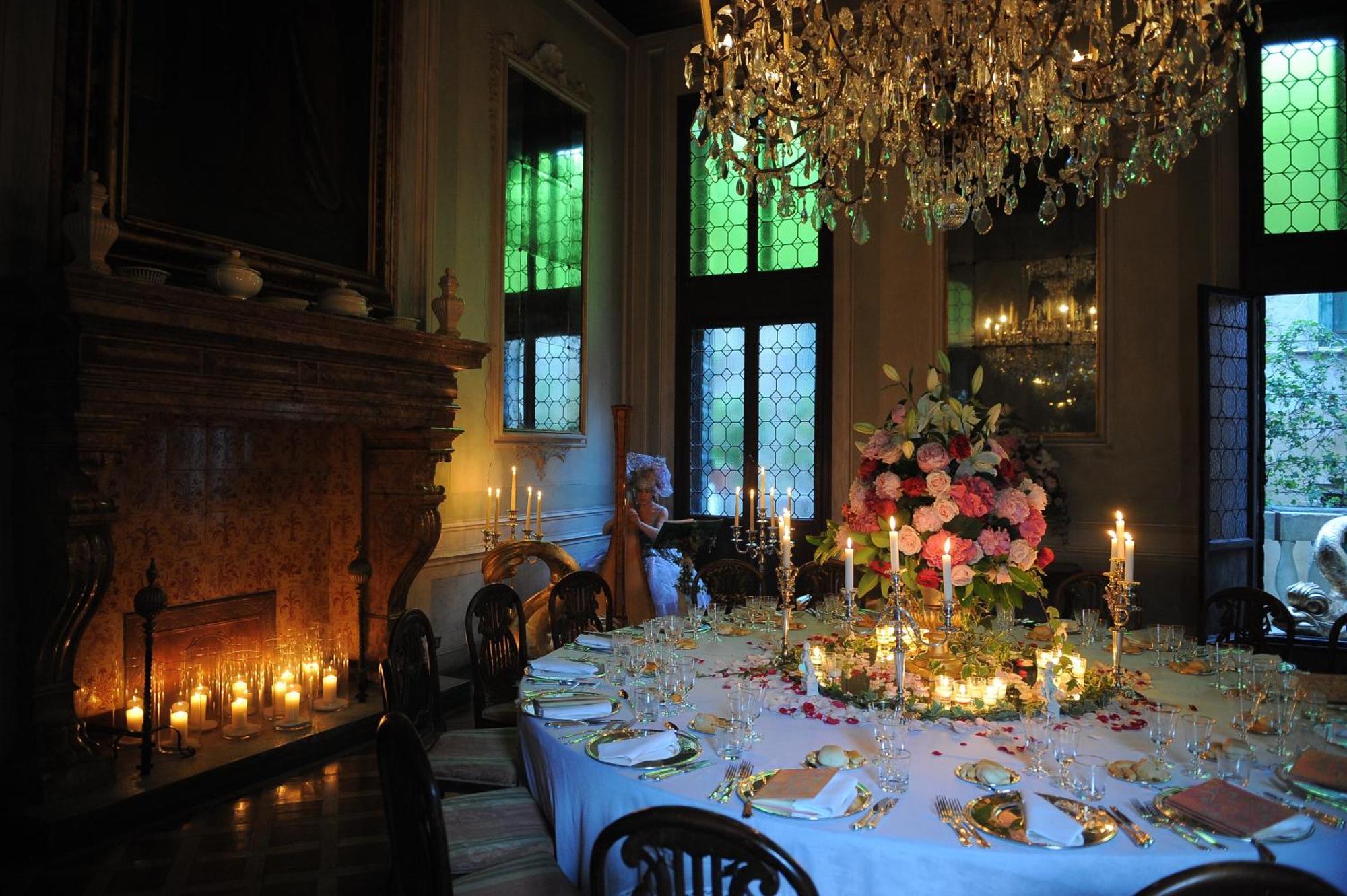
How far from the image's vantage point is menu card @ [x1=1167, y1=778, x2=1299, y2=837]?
1583 millimetres

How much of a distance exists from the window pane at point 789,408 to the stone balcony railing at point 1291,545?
15.0ft

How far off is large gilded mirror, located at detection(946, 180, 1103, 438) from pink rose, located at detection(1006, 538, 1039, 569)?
3.93 metres

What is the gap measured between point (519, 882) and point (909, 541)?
4.92 feet

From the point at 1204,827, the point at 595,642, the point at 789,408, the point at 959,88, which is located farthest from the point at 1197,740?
the point at 789,408

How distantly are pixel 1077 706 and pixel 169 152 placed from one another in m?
4.24

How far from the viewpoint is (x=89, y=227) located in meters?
3.09

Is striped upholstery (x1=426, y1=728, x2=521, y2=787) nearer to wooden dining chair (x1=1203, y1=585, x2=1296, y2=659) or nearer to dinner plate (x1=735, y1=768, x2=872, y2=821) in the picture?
dinner plate (x1=735, y1=768, x2=872, y2=821)

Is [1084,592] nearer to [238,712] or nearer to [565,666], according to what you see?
[565,666]

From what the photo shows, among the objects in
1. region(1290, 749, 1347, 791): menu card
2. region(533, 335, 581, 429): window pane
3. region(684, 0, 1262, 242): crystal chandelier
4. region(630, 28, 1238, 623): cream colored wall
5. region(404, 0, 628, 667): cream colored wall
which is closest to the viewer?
region(1290, 749, 1347, 791): menu card

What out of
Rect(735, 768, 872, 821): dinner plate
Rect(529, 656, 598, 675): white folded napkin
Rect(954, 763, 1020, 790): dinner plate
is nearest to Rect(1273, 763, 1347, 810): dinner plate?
Rect(954, 763, 1020, 790): dinner plate

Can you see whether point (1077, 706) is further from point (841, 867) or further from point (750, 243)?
point (750, 243)

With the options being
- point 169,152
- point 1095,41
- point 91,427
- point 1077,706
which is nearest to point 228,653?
point 91,427

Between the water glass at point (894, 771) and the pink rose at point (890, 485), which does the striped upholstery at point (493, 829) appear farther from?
the pink rose at point (890, 485)

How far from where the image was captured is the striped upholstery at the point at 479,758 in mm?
2607
